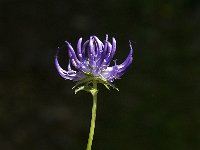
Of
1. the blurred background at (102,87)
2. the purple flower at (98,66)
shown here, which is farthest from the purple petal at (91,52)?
the blurred background at (102,87)

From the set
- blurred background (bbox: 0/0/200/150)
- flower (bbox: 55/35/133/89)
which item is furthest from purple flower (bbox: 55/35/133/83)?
blurred background (bbox: 0/0/200/150)

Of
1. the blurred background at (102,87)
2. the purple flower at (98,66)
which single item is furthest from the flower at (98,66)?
→ the blurred background at (102,87)

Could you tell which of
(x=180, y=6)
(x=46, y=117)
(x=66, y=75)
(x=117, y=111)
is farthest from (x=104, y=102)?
(x=66, y=75)

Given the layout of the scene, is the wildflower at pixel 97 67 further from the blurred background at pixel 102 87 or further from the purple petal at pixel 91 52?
the blurred background at pixel 102 87

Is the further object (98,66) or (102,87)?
(102,87)

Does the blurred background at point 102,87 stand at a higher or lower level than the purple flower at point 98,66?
higher

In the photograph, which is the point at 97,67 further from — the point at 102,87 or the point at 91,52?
the point at 102,87

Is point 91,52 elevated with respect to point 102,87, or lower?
lower

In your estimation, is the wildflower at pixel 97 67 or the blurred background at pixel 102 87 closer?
the wildflower at pixel 97 67

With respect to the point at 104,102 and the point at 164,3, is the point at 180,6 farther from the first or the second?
the point at 104,102

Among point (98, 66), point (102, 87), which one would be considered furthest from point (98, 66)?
point (102, 87)
